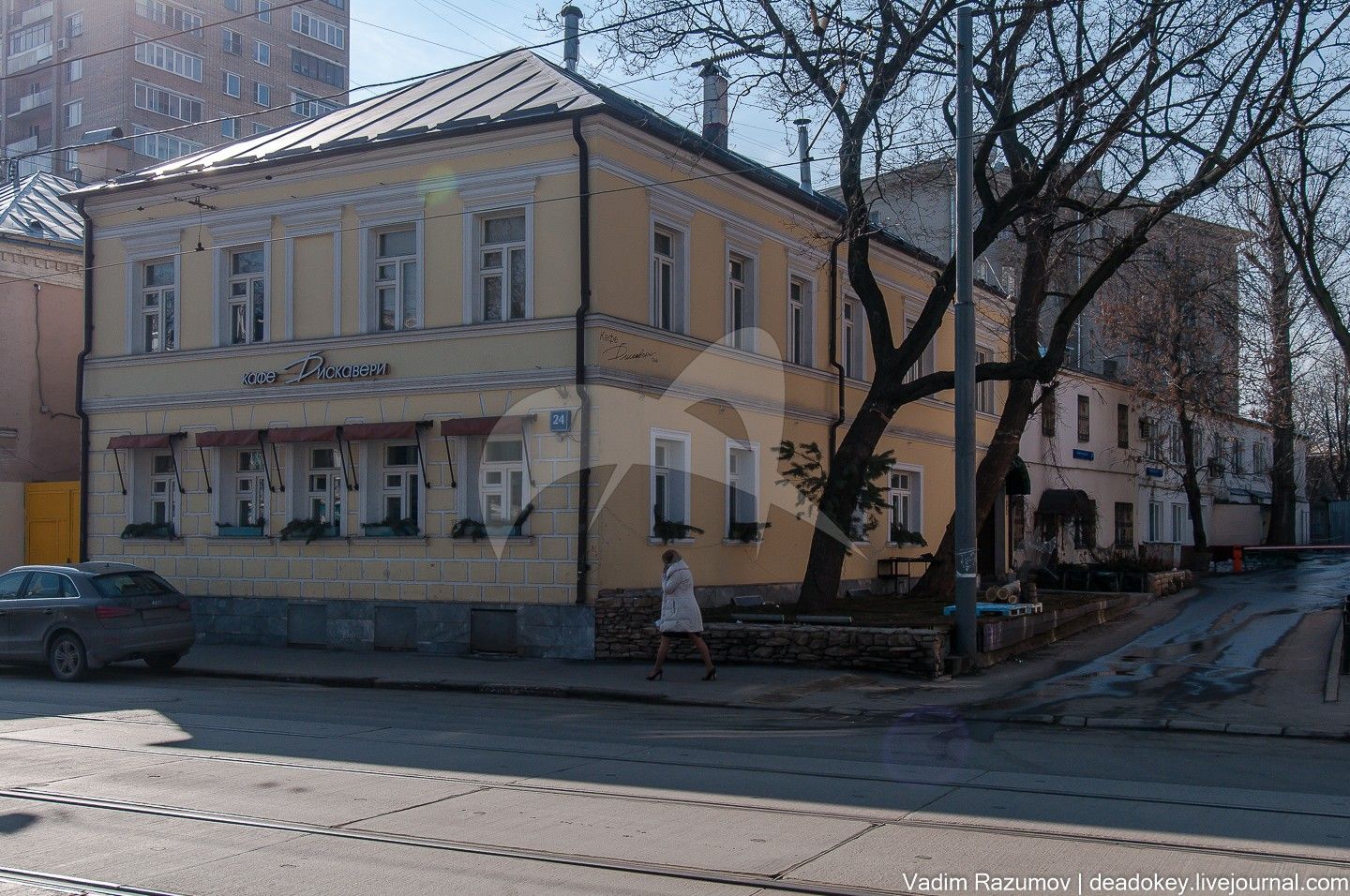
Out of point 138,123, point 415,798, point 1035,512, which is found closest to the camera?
point 415,798

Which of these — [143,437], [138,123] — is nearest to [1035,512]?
[143,437]

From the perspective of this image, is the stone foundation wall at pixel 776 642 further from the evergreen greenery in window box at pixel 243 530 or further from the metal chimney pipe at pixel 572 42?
the metal chimney pipe at pixel 572 42

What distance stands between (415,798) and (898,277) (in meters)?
22.2

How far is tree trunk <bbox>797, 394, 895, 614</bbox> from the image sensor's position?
20.4 m

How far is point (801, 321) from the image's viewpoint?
25.3m

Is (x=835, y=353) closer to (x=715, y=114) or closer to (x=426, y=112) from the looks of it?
(x=715, y=114)

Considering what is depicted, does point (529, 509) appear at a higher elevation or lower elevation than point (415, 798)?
higher

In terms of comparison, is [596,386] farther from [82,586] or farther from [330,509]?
[82,586]

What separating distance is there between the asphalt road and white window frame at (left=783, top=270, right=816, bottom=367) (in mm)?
12298

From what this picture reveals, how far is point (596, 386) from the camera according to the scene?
19.1 meters

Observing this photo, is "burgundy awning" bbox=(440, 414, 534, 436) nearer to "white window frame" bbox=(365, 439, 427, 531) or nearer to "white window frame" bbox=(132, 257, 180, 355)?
"white window frame" bbox=(365, 439, 427, 531)

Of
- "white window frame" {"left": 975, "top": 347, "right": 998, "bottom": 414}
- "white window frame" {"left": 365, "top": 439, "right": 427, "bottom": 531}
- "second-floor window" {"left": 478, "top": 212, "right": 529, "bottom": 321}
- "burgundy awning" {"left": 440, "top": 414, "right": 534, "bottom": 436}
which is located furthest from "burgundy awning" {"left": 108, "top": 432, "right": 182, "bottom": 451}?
"white window frame" {"left": 975, "top": 347, "right": 998, "bottom": 414}

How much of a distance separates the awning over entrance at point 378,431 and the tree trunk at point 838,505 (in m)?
6.82

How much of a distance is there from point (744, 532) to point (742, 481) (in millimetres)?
1049
